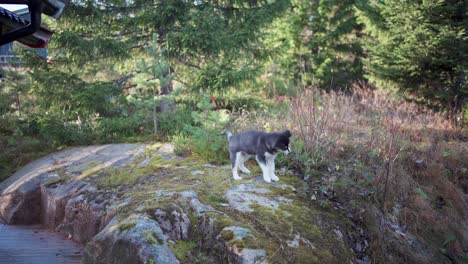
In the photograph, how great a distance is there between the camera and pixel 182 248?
14.7ft

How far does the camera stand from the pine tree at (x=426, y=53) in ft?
31.4

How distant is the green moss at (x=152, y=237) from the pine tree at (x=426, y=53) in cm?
787

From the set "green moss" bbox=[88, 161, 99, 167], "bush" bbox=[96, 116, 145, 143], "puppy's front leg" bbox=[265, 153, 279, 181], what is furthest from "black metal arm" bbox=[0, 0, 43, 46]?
"bush" bbox=[96, 116, 145, 143]

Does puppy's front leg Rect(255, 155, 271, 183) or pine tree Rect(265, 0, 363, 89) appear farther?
pine tree Rect(265, 0, 363, 89)

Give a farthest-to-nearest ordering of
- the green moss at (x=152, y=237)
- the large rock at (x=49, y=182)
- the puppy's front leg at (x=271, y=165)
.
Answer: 1. the large rock at (x=49, y=182)
2. the puppy's front leg at (x=271, y=165)
3. the green moss at (x=152, y=237)

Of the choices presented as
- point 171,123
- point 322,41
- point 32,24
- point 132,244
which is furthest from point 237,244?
point 322,41

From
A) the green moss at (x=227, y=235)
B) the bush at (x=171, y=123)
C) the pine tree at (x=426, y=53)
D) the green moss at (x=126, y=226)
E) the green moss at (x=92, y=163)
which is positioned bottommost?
the green moss at (x=227, y=235)

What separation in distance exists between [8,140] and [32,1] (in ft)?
19.5

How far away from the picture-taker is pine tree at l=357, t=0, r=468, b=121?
9.57 meters

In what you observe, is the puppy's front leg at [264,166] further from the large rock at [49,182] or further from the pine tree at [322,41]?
the pine tree at [322,41]

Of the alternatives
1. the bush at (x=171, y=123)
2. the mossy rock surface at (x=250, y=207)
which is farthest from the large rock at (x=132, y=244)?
the bush at (x=171, y=123)

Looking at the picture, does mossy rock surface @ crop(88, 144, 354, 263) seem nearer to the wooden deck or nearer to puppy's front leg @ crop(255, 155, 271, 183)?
puppy's front leg @ crop(255, 155, 271, 183)

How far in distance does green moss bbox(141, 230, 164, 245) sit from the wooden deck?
1694 mm

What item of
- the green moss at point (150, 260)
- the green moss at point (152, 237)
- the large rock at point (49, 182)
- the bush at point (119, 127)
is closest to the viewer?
the green moss at point (150, 260)
